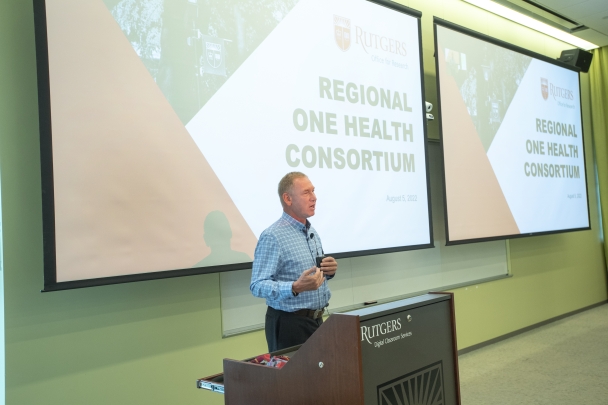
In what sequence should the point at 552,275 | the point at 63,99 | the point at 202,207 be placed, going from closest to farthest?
1. the point at 63,99
2. the point at 202,207
3. the point at 552,275

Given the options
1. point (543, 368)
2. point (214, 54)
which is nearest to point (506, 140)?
point (543, 368)

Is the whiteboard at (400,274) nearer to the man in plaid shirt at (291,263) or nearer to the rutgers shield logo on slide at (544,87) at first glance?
the man in plaid shirt at (291,263)

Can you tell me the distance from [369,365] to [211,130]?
1.83 m

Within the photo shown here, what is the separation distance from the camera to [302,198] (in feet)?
7.75

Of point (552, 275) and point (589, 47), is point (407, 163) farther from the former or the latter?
point (589, 47)

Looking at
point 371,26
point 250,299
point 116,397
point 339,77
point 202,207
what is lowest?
point 116,397

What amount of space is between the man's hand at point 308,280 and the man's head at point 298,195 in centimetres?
40

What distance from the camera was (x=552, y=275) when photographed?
6.06 meters

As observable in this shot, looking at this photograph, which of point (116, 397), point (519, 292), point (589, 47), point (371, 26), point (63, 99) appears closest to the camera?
point (63, 99)

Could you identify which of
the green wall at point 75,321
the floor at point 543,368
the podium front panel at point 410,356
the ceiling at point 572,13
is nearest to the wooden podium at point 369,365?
the podium front panel at point 410,356

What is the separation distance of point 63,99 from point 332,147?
67.1 inches

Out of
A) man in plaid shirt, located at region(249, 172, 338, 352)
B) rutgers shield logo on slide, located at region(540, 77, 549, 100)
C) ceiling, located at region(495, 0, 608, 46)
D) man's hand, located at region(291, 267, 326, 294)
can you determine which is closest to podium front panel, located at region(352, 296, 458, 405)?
man's hand, located at region(291, 267, 326, 294)

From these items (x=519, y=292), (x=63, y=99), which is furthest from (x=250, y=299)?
(x=519, y=292)

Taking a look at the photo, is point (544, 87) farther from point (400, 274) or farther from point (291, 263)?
point (291, 263)
